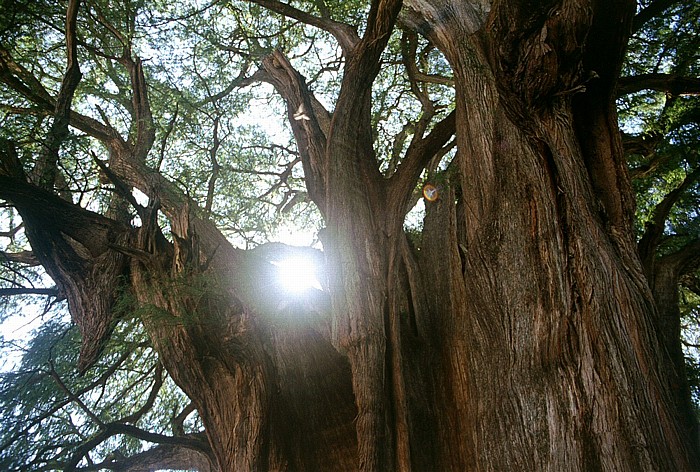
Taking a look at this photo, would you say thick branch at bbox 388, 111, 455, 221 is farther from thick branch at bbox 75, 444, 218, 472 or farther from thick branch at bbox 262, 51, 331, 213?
thick branch at bbox 75, 444, 218, 472

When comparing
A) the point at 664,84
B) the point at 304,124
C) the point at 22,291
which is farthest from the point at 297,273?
the point at 664,84

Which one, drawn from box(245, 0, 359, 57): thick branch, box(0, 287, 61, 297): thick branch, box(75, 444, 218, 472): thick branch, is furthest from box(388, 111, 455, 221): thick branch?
box(75, 444, 218, 472): thick branch

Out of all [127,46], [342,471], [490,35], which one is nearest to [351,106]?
[490,35]

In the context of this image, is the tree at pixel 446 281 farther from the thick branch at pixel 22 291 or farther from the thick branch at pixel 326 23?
the thick branch at pixel 326 23

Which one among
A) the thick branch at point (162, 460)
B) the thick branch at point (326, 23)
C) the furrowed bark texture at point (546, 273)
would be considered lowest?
the thick branch at point (162, 460)

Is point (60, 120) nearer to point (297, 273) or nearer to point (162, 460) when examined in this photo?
point (297, 273)

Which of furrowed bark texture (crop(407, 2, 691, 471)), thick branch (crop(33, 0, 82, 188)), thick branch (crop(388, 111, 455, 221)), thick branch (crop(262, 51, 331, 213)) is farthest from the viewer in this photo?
thick branch (crop(262, 51, 331, 213))

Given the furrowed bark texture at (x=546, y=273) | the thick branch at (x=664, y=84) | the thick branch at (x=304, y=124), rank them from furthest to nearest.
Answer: the thick branch at (x=664, y=84)
the thick branch at (x=304, y=124)
the furrowed bark texture at (x=546, y=273)

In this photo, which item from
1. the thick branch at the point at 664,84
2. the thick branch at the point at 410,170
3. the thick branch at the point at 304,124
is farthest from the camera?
the thick branch at the point at 664,84

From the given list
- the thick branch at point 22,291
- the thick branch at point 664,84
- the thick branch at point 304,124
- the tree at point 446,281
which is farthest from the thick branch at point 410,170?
the thick branch at point 22,291

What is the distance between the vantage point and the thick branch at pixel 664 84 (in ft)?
13.6

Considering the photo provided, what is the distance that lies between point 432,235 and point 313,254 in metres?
1.23

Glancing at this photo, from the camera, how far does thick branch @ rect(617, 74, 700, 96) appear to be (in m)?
4.14

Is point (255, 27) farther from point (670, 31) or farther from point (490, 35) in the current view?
point (670, 31)
